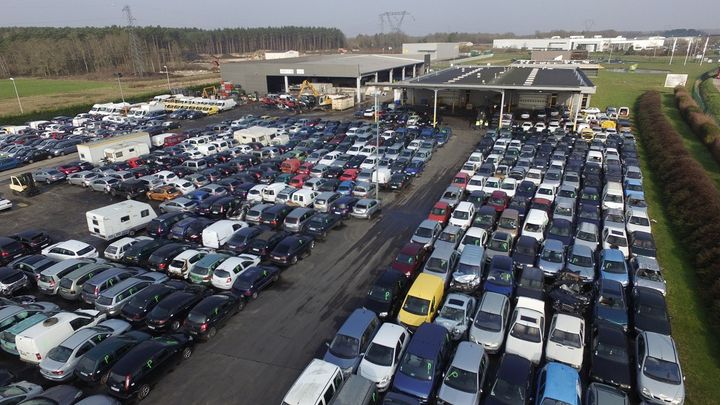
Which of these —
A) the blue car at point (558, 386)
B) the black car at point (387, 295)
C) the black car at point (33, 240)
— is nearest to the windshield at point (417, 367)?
the blue car at point (558, 386)

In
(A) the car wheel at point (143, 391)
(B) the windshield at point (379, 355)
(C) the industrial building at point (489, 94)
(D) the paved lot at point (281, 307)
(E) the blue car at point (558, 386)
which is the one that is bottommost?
(D) the paved lot at point (281, 307)

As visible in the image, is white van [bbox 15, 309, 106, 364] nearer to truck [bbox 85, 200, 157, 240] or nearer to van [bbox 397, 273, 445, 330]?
truck [bbox 85, 200, 157, 240]

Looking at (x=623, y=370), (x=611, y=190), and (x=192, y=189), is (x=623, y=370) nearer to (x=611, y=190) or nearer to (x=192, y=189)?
(x=611, y=190)

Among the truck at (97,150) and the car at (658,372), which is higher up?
the truck at (97,150)

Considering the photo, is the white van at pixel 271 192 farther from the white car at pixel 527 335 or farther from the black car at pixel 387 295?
the white car at pixel 527 335

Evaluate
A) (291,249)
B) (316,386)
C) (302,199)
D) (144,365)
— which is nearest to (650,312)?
(316,386)

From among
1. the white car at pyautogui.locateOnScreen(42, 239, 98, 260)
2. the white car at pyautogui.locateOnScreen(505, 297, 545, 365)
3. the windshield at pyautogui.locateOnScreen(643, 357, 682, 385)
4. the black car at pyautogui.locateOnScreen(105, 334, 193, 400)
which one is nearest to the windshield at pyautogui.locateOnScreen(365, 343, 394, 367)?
the white car at pyautogui.locateOnScreen(505, 297, 545, 365)

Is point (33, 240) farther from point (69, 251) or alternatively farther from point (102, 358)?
point (102, 358)
